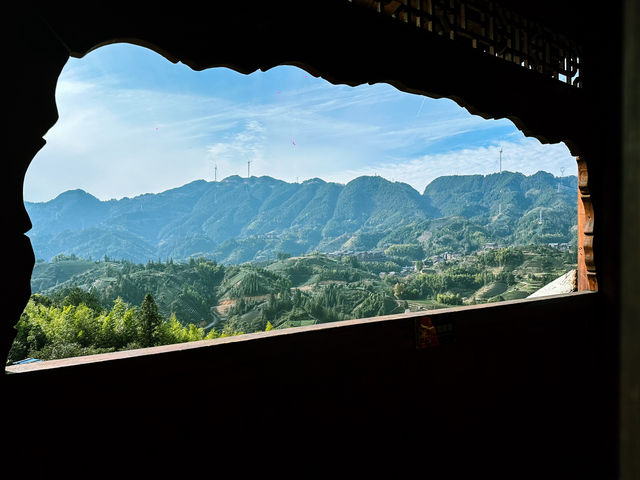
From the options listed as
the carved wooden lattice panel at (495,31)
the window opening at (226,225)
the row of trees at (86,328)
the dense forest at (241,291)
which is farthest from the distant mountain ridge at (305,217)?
the carved wooden lattice panel at (495,31)

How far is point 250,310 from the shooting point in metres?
2.36

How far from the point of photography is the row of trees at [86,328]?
1447 millimetres

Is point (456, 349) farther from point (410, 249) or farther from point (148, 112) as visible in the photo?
point (148, 112)

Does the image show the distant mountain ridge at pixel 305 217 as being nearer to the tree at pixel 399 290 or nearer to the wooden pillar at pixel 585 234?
the wooden pillar at pixel 585 234

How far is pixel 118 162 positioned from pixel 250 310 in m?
2.85

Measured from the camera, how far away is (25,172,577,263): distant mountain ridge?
278cm

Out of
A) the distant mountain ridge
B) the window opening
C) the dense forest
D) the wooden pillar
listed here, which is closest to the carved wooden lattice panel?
the window opening

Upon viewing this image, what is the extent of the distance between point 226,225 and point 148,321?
2.00 meters

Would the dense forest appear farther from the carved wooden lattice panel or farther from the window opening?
the carved wooden lattice panel

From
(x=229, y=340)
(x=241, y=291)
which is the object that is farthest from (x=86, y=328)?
(x=241, y=291)

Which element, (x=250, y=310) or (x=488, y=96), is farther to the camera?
(x=250, y=310)

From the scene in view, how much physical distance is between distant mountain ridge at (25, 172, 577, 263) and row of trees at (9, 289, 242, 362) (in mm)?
549

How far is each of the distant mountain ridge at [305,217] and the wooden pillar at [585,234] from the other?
15.6 inches

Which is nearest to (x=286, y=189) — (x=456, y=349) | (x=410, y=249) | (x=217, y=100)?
(x=410, y=249)
